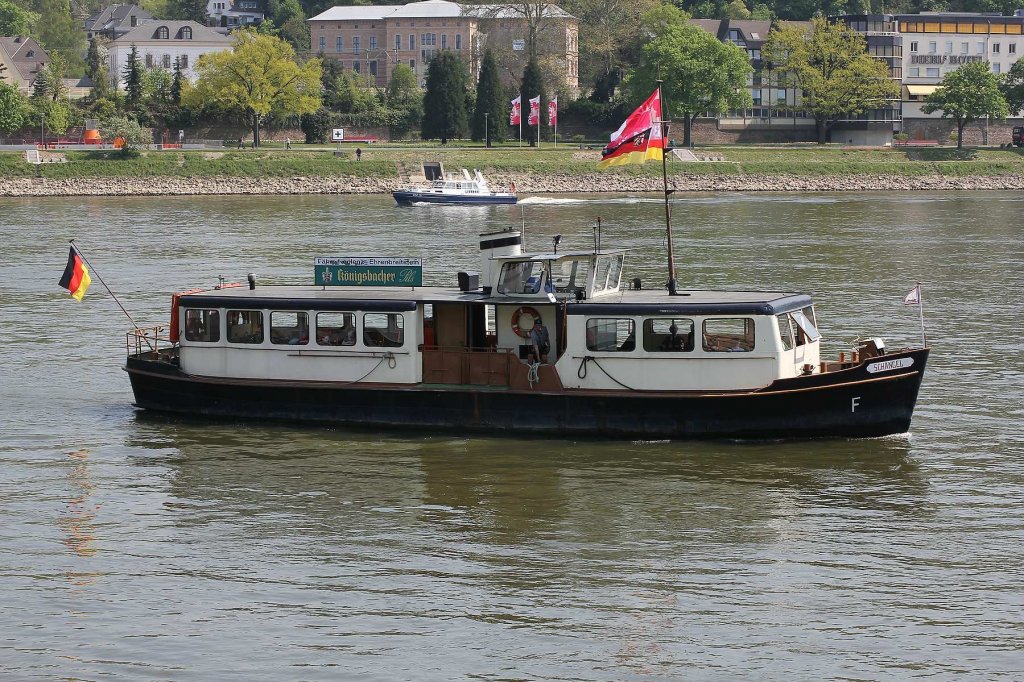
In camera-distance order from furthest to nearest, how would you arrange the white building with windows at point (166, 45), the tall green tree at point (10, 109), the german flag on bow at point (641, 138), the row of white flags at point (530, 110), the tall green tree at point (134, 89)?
1. the white building with windows at point (166, 45)
2. the tall green tree at point (134, 89)
3. the row of white flags at point (530, 110)
4. the tall green tree at point (10, 109)
5. the german flag on bow at point (641, 138)

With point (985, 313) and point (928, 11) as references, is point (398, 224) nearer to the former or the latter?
point (985, 313)

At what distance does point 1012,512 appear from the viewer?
25703 millimetres

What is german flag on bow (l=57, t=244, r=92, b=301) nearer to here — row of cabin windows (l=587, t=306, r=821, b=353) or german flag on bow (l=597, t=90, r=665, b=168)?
german flag on bow (l=597, t=90, r=665, b=168)

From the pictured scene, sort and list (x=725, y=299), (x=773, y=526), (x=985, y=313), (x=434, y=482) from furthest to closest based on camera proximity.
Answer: (x=985, y=313), (x=725, y=299), (x=434, y=482), (x=773, y=526)

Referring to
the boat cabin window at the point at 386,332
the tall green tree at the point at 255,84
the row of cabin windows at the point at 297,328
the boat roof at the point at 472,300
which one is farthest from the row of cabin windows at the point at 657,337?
the tall green tree at the point at 255,84

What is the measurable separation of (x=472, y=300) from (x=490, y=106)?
114805mm

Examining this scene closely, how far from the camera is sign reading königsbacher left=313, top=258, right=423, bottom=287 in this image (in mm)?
33000

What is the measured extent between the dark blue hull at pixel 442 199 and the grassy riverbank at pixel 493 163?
1422 centimetres

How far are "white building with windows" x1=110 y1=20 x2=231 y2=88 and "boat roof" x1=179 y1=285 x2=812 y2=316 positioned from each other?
16771cm

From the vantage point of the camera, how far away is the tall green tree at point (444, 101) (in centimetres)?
14338

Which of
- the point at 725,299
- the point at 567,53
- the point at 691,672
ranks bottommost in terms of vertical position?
the point at 691,672

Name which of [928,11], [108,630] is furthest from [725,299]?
[928,11]

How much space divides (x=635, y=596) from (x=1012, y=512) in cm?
821

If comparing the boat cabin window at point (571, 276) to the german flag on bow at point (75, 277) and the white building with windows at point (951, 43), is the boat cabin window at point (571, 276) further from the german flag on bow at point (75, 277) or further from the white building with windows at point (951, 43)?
the white building with windows at point (951, 43)
